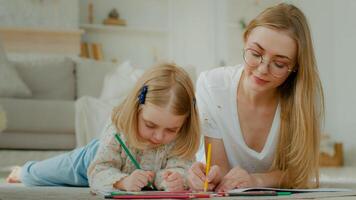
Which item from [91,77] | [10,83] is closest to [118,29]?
[91,77]

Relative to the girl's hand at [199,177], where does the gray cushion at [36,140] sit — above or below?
below

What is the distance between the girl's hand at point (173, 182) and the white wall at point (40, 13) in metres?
5.43

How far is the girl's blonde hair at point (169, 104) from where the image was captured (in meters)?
1.74

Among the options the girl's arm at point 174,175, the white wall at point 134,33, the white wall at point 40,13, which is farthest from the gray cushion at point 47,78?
the girl's arm at point 174,175

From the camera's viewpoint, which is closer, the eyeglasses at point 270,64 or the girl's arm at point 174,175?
the girl's arm at point 174,175

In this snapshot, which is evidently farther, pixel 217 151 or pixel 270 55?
pixel 217 151

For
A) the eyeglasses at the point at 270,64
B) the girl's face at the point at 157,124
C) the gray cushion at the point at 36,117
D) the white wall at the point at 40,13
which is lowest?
the gray cushion at the point at 36,117

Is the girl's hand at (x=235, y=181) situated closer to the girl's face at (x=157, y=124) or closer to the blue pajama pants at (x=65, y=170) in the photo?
the girl's face at (x=157, y=124)

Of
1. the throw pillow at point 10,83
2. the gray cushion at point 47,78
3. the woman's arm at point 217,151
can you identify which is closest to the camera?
the woman's arm at point 217,151

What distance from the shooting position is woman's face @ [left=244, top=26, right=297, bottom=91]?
1.75 metres

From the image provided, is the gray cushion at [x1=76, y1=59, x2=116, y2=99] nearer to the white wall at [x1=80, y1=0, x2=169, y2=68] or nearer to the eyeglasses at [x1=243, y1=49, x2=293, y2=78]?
the white wall at [x1=80, y1=0, x2=169, y2=68]

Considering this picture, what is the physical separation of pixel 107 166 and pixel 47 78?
10.7 ft

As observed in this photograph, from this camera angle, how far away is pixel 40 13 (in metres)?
6.91

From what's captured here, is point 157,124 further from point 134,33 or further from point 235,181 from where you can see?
point 134,33
